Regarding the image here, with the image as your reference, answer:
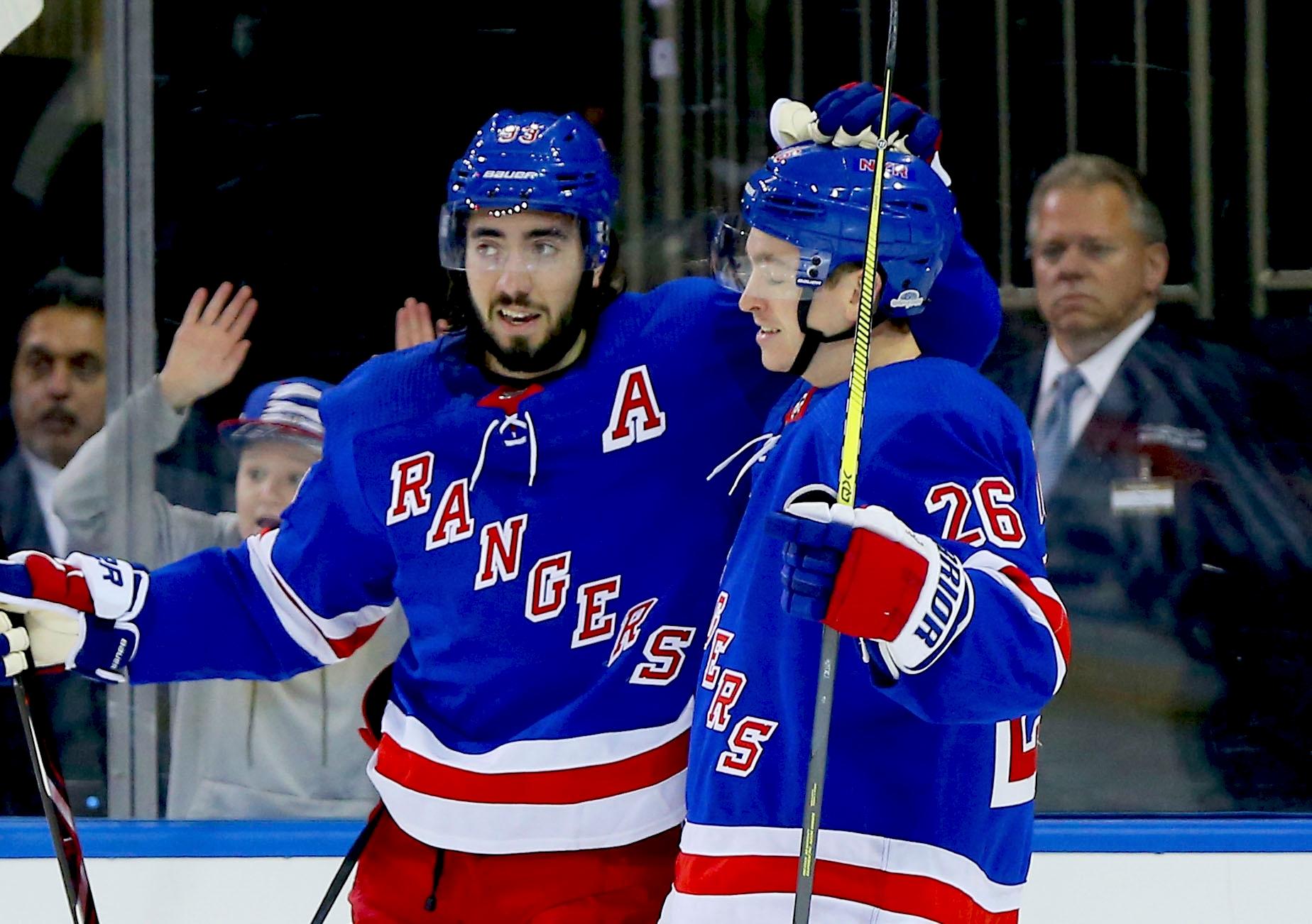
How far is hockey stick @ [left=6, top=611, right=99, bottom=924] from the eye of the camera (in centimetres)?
191

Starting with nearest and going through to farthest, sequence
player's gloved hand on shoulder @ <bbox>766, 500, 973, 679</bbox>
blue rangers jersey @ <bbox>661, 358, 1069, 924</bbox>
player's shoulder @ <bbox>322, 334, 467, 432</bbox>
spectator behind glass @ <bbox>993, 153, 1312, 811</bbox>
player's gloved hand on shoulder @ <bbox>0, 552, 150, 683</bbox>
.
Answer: player's gloved hand on shoulder @ <bbox>766, 500, 973, 679</bbox> → blue rangers jersey @ <bbox>661, 358, 1069, 924</bbox> → player's gloved hand on shoulder @ <bbox>0, 552, 150, 683</bbox> → player's shoulder @ <bbox>322, 334, 467, 432</bbox> → spectator behind glass @ <bbox>993, 153, 1312, 811</bbox>

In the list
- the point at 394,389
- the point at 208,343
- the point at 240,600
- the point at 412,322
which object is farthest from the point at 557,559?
the point at 208,343

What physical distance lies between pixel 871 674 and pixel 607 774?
572 mm

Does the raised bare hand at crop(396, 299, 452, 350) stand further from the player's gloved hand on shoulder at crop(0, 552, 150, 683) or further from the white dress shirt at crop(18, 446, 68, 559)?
the player's gloved hand on shoulder at crop(0, 552, 150, 683)

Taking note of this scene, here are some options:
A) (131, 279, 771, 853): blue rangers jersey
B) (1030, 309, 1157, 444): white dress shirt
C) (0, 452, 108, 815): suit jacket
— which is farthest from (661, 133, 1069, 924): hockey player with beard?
(0, 452, 108, 815): suit jacket

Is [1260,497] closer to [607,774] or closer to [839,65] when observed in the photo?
[839,65]

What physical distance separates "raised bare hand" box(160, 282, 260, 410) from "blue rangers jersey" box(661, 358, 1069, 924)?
1.31 m

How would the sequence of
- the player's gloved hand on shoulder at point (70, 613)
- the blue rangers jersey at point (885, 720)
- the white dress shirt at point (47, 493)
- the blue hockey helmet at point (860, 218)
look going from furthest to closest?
the white dress shirt at point (47, 493)
the player's gloved hand on shoulder at point (70, 613)
the blue hockey helmet at point (860, 218)
the blue rangers jersey at point (885, 720)

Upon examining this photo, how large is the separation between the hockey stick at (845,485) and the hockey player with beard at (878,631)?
0.12ft

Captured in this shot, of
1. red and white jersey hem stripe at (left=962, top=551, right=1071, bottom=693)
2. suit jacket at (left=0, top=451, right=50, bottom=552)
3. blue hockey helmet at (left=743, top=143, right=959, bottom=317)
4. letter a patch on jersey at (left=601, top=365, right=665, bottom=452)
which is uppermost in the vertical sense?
blue hockey helmet at (left=743, top=143, right=959, bottom=317)

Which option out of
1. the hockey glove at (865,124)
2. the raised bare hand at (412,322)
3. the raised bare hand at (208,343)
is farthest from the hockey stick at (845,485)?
the raised bare hand at (208,343)

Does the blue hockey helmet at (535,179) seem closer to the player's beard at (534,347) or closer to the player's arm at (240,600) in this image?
the player's beard at (534,347)

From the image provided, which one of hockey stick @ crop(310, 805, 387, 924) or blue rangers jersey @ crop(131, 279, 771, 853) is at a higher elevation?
blue rangers jersey @ crop(131, 279, 771, 853)

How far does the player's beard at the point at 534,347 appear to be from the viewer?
1.92 m
